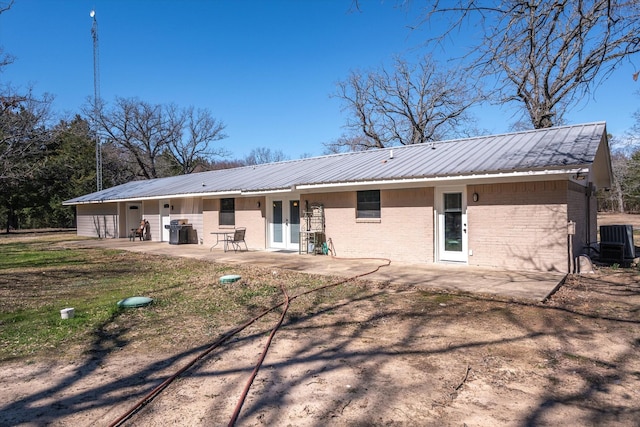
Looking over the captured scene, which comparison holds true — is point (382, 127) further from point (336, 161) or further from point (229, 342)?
point (229, 342)

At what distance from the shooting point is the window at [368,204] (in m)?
11.9

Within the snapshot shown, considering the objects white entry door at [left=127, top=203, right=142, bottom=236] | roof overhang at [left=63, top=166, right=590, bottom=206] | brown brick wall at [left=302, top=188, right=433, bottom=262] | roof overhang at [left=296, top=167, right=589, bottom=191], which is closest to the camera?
roof overhang at [left=296, top=167, right=589, bottom=191]

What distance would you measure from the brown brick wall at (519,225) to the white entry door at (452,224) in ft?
0.81

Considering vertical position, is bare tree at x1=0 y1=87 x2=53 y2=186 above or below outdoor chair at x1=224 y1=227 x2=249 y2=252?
above

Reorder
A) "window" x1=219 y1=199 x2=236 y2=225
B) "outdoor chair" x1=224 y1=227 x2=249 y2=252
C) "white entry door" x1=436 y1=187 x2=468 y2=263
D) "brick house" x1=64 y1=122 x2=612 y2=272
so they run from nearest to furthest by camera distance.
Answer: "brick house" x1=64 y1=122 x2=612 y2=272
"white entry door" x1=436 y1=187 x2=468 y2=263
"outdoor chair" x1=224 y1=227 x2=249 y2=252
"window" x1=219 y1=199 x2=236 y2=225

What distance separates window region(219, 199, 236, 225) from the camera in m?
16.5

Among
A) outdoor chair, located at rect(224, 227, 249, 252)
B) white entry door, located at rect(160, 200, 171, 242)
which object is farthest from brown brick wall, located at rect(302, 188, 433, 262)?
white entry door, located at rect(160, 200, 171, 242)

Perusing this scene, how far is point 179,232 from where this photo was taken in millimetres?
18484

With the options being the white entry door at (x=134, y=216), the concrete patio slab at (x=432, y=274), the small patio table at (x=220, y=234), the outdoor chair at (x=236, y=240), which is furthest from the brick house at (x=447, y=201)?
the white entry door at (x=134, y=216)

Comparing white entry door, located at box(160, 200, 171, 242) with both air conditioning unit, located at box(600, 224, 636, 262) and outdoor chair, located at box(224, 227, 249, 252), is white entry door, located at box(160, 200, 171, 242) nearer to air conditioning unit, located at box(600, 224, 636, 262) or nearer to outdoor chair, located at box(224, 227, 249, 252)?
outdoor chair, located at box(224, 227, 249, 252)

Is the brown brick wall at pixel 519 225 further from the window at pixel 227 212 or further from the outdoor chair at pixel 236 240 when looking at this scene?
the window at pixel 227 212

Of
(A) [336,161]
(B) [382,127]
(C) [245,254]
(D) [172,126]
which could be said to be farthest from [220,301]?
(D) [172,126]

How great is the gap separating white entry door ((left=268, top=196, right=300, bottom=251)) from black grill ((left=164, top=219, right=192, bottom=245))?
5474mm

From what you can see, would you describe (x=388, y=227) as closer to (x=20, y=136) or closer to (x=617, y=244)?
(x=617, y=244)
